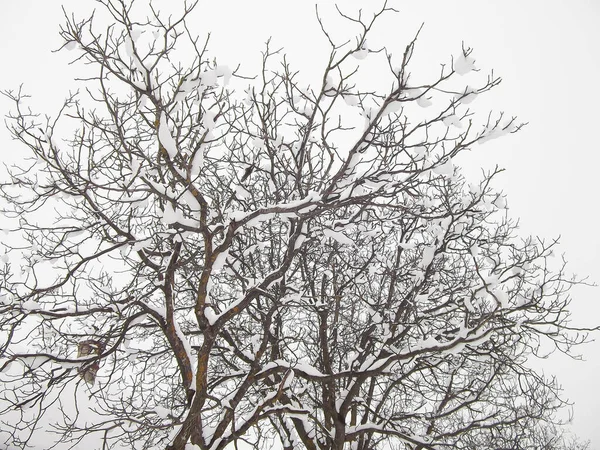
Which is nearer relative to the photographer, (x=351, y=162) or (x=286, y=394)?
(x=351, y=162)

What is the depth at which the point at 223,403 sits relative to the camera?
433 centimetres

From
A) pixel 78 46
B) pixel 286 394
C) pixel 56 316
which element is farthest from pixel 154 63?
pixel 286 394

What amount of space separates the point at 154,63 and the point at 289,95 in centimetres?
161

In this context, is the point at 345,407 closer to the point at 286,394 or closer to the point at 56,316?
the point at 286,394

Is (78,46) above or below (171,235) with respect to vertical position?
above

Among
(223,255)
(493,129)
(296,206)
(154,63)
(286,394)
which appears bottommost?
(286,394)

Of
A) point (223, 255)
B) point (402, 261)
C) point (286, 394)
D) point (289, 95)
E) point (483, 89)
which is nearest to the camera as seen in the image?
point (483, 89)

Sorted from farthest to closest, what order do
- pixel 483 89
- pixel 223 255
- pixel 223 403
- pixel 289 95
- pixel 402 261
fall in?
pixel 402 261 < pixel 289 95 < pixel 223 403 < pixel 223 255 < pixel 483 89

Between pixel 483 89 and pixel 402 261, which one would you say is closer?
pixel 483 89

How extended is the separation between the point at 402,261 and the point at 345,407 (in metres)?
3.48

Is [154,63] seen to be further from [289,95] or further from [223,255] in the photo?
[223,255]

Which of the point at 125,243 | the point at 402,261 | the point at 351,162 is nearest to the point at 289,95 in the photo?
the point at 351,162

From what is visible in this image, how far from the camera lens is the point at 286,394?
535cm

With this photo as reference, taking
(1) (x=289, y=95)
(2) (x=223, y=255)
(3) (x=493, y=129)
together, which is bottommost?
(2) (x=223, y=255)
